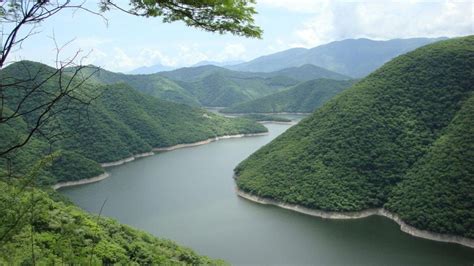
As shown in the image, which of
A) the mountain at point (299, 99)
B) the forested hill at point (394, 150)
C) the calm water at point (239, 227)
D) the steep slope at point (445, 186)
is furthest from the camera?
the mountain at point (299, 99)

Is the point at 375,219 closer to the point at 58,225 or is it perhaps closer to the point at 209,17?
the point at 58,225

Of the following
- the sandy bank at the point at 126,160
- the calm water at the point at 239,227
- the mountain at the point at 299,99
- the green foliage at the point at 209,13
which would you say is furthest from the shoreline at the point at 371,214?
the mountain at the point at 299,99

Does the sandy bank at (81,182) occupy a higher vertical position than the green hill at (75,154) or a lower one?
lower

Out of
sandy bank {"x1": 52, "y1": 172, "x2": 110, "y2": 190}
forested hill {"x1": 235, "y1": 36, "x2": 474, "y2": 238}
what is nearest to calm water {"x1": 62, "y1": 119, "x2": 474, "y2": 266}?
sandy bank {"x1": 52, "y1": 172, "x2": 110, "y2": 190}

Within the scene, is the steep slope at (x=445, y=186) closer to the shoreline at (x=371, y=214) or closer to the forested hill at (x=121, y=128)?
the shoreline at (x=371, y=214)

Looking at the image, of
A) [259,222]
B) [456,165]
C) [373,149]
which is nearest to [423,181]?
[456,165]

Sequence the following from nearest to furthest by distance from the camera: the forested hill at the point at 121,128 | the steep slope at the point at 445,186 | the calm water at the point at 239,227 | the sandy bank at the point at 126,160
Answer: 1. the calm water at the point at 239,227
2. the steep slope at the point at 445,186
3. the forested hill at the point at 121,128
4. the sandy bank at the point at 126,160

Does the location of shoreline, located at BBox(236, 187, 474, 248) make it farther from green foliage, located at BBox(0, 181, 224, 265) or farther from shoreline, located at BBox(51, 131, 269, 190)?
green foliage, located at BBox(0, 181, 224, 265)
